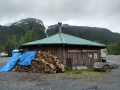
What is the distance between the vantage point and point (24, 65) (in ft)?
47.0

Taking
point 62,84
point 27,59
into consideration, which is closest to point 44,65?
point 27,59

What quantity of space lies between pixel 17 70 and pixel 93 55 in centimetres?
773

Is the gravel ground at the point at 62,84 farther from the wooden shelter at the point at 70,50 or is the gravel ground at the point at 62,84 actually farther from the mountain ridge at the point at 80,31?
the mountain ridge at the point at 80,31

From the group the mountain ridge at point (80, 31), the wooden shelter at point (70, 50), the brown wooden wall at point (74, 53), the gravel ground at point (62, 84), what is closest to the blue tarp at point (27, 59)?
the wooden shelter at point (70, 50)

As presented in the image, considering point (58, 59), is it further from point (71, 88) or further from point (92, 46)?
point (71, 88)

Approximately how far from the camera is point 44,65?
13562 millimetres

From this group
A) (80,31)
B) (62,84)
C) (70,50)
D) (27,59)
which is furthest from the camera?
(80,31)

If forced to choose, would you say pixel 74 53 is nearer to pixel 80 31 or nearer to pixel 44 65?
pixel 44 65

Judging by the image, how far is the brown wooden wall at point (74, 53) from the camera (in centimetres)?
1544

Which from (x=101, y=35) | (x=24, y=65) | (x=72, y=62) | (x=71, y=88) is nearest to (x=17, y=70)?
(x=24, y=65)

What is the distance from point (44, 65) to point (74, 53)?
3711mm

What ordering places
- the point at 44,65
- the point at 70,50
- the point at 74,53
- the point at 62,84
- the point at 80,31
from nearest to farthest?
the point at 62,84 → the point at 44,65 → the point at 70,50 → the point at 74,53 → the point at 80,31

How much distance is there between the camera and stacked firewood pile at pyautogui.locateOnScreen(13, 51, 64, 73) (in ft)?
44.2

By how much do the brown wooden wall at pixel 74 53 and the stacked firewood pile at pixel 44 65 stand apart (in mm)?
811
